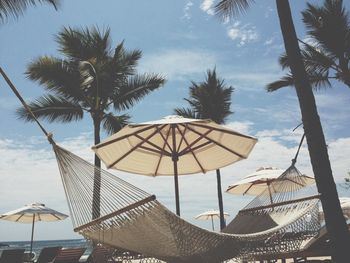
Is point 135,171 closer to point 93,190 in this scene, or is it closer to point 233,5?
point 93,190

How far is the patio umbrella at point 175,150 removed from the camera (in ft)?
20.3

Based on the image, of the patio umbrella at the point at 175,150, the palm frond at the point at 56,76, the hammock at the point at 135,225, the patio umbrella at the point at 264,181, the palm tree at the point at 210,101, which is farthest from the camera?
the palm tree at the point at 210,101

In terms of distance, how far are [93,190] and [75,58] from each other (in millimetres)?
9025

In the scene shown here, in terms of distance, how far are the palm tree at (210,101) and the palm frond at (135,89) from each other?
307cm

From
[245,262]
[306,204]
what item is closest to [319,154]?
[306,204]

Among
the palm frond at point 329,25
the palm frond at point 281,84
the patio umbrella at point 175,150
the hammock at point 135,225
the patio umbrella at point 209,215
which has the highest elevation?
the palm frond at point 329,25

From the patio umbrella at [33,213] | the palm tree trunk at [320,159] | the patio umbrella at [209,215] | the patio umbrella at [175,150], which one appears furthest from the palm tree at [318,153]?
the patio umbrella at [209,215]

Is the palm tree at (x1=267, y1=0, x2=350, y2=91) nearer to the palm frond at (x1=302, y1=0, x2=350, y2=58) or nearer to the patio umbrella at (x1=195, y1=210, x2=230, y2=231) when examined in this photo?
the palm frond at (x1=302, y1=0, x2=350, y2=58)

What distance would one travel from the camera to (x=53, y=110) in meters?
11.7

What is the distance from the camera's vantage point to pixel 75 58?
12086mm

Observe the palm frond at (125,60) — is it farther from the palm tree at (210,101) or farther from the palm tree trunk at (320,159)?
the palm tree trunk at (320,159)

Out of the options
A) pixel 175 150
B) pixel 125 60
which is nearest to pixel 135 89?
pixel 125 60

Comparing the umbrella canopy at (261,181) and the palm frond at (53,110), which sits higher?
the palm frond at (53,110)

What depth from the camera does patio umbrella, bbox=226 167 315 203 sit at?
6.05 metres
